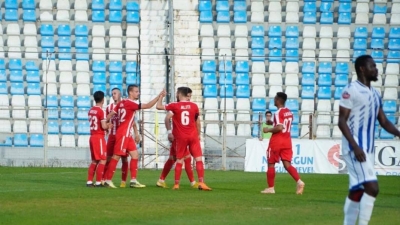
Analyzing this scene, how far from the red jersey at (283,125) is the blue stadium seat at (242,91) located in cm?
1510

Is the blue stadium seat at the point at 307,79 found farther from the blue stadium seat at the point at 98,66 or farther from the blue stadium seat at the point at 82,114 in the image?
the blue stadium seat at the point at 82,114

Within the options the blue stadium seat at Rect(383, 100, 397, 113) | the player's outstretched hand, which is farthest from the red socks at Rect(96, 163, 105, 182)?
the blue stadium seat at Rect(383, 100, 397, 113)

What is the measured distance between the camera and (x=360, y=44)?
34.2 metres

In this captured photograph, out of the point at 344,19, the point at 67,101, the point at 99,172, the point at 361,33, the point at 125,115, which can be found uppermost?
the point at 344,19

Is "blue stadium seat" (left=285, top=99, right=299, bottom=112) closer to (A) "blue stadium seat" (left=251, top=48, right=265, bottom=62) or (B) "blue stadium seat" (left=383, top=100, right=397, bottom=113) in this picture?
(A) "blue stadium seat" (left=251, top=48, right=265, bottom=62)

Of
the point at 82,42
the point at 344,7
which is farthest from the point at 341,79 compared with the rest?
the point at 82,42

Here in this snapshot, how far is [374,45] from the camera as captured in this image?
3425cm

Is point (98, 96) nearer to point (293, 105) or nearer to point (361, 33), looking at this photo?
point (293, 105)

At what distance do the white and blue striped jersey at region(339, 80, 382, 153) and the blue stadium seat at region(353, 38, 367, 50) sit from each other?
24.3m

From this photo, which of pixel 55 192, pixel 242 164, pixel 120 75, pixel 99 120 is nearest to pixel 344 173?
pixel 242 164

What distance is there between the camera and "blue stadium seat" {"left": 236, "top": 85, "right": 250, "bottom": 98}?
33.5 meters

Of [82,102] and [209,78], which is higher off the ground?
[209,78]

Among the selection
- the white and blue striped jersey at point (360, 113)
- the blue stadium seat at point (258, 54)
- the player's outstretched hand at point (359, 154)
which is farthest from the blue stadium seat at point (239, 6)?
the player's outstretched hand at point (359, 154)

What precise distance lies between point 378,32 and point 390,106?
3039 millimetres
